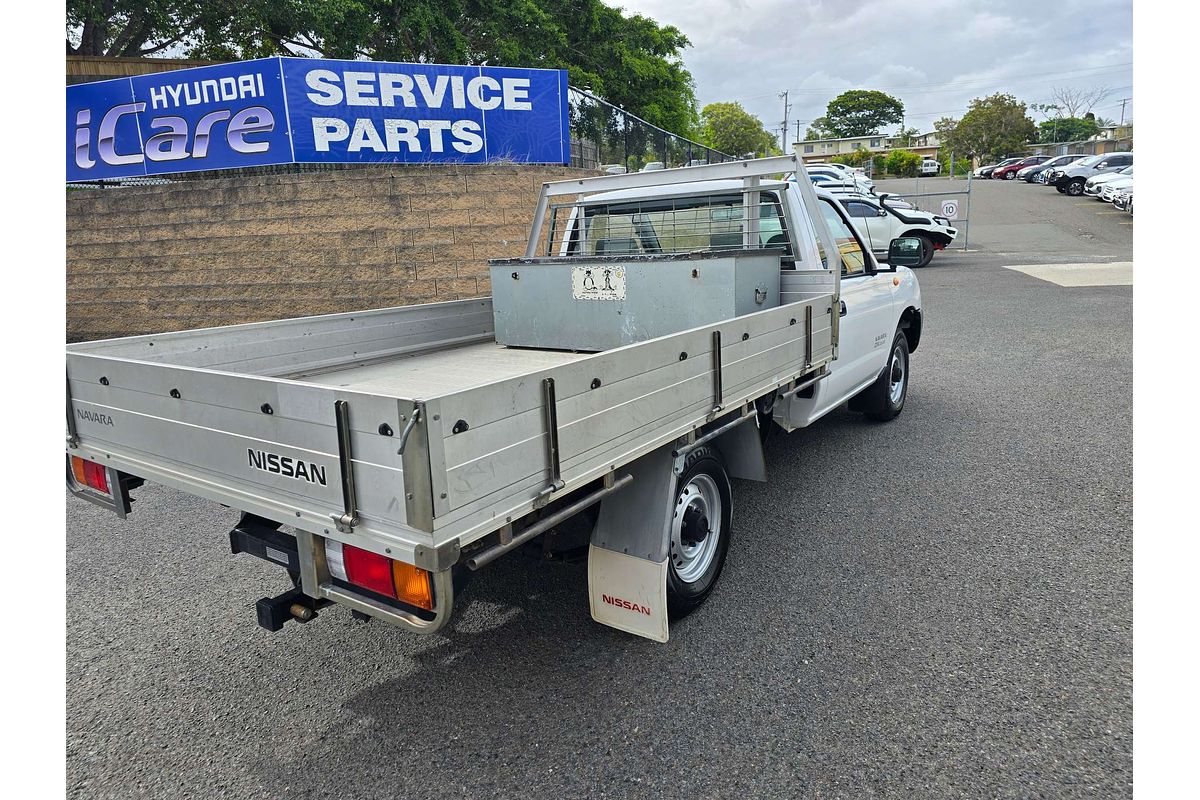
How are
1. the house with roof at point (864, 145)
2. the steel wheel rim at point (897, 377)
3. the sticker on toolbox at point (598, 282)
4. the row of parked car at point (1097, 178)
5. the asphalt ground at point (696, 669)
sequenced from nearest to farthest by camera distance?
the asphalt ground at point (696, 669) → the sticker on toolbox at point (598, 282) → the steel wheel rim at point (897, 377) → the row of parked car at point (1097, 178) → the house with roof at point (864, 145)

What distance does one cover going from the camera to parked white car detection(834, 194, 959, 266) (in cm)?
1698

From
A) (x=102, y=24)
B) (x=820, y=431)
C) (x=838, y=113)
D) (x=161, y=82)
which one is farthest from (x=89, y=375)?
(x=838, y=113)

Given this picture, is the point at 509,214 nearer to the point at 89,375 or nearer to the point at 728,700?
the point at 89,375

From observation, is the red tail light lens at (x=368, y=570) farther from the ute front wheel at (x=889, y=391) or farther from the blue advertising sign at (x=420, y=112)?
the blue advertising sign at (x=420, y=112)

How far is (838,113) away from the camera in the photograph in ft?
346

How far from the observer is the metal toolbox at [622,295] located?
4.29 meters

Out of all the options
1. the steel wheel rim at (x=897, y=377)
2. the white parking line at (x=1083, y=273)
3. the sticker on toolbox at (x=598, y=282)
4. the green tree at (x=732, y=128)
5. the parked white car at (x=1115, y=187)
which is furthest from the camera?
the green tree at (x=732, y=128)

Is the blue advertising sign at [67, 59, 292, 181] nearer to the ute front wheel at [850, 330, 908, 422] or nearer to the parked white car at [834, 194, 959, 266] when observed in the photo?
the ute front wheel at [850, 330, 908, 422]

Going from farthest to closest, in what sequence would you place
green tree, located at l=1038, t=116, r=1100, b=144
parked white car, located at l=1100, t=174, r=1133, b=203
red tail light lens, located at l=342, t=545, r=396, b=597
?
green tree, located at l=1038, t=116, r=1100, b=144 → parked white car, located at l=1100, t=174, r=1133, b=203 → red tail light lens, located at l=342, t=545, r=396, b=597

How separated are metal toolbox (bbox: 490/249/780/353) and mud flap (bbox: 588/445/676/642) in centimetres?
140

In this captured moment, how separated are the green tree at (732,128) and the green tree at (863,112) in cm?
3696

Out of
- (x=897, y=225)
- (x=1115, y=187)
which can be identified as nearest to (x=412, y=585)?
(x=897, y=225)

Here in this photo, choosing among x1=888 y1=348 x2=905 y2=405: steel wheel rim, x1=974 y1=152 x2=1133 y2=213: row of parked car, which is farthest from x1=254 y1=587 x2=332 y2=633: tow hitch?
x1=974 y1=152 x2=1133 y2=213: row of parked car

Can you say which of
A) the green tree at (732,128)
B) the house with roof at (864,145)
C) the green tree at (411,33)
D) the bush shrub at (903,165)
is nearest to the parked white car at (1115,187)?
the green tree at (411,33)
